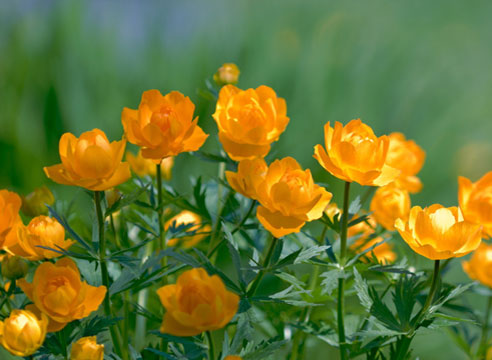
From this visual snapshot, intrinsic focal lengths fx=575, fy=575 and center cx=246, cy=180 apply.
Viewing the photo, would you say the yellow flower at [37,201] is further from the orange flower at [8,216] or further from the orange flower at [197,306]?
the orange flower at [197,306]

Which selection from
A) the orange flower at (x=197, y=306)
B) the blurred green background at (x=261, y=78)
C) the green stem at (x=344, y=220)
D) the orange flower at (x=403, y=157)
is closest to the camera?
the orange flower at (x=197, y=306)

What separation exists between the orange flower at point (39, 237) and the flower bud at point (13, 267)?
0.05 ft

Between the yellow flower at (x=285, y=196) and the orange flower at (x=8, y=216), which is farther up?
the yellow flower at (x=285, y=196)

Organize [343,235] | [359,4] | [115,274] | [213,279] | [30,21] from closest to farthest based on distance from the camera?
[213,279]
[343,235]
[115,274]
[30,21]
[359,4]

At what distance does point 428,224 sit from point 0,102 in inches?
52.0

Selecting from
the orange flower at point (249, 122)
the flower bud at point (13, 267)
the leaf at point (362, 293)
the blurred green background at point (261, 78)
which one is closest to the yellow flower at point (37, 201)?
the flower bud at point (13, 267)

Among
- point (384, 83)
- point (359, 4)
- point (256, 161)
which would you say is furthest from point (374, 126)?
point (256, 161)

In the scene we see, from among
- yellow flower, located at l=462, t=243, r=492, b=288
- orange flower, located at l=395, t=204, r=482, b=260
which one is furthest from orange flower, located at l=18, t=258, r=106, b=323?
yellow flower, located at l=462, t=243, r=492, b=288

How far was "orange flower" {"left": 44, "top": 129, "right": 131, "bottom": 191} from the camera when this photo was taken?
423mm

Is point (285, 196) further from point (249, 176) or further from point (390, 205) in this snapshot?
point (390, 205)

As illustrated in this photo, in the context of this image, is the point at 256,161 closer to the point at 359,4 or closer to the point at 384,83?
the point at 384,83

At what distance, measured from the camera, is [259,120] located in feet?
1.63

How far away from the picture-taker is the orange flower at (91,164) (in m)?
0.42

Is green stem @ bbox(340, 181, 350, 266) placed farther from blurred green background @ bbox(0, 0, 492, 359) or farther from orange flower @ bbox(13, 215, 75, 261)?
blurred green background @ bbox(0, 0, 492, 359)
